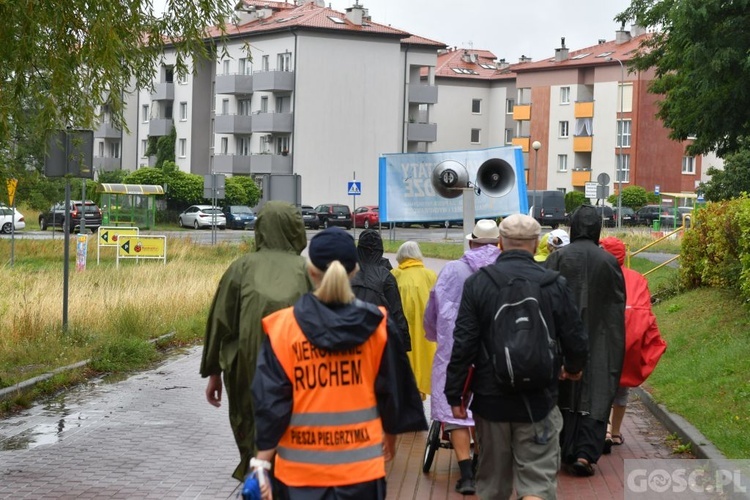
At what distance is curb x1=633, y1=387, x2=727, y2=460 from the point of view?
28.0 feet

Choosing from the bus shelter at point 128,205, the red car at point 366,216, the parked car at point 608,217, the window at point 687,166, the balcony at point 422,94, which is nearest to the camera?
the bus shelter at point 128,205

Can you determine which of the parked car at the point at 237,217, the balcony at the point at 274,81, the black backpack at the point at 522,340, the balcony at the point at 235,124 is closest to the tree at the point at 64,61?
the black backpack at the point at 522,340

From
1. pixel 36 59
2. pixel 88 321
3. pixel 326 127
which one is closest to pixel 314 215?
pixel 326 127

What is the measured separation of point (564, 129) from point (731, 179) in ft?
152

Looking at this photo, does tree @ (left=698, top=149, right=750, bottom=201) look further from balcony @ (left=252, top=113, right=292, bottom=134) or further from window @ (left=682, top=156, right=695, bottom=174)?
window @ (left=682, top=156, right=695, bottom=174)

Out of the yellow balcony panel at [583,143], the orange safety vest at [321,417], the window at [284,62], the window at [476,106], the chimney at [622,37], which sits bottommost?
the orange safety vest at [321,417]

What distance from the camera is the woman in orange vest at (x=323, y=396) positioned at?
439cm

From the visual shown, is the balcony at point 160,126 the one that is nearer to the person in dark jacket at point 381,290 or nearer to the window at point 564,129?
the window at point 564,129

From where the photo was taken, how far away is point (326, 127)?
76875 millimetres

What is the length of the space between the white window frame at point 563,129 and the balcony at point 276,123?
24.6 m

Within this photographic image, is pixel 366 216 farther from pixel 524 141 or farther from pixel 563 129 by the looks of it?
pixel 524 141

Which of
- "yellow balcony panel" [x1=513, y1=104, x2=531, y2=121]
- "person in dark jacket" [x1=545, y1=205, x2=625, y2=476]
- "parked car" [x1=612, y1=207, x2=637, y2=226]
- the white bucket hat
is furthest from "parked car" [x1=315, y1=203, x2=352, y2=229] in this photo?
"person in dark jacket" [x1=545, y1=205, x2=625, y2=476]

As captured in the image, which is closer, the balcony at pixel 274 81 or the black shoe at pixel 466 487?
the black shoe at pixel 466 487

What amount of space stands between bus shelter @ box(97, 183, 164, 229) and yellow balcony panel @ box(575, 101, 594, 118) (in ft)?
122
